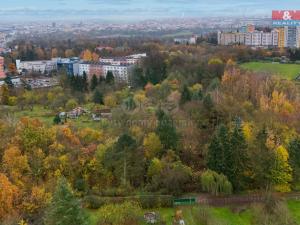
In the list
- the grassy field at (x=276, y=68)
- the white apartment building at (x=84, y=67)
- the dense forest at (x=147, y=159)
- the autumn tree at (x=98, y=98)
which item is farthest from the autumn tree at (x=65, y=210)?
the white apartment building at (x=84, y=67)

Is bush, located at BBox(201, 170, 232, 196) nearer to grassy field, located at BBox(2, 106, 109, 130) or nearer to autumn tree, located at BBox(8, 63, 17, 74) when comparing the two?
grassy field, located at BBox(2, 106, 109, 130)

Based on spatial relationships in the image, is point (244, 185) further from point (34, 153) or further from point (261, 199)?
point (34, 153)

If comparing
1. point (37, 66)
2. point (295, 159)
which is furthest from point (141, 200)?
point (37, 66)

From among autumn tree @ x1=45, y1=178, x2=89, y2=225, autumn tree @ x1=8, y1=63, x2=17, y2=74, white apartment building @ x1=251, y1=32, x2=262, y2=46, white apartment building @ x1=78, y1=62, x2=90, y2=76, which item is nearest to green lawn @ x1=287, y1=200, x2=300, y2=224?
autumn tree @ x1=45, y1=178, x2=89, y2=225

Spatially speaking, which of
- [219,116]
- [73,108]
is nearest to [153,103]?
[73,108]
